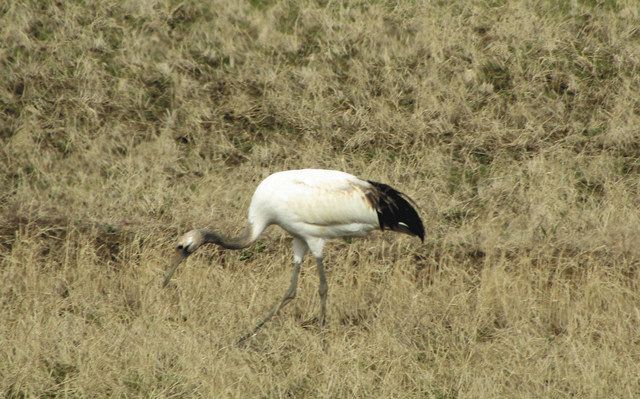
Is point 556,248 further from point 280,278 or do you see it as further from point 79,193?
point 79,193

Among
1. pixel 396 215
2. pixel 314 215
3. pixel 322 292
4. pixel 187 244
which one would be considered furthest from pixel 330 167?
pixel 187 244

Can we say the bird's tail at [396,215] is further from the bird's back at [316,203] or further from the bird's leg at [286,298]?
the bird's leg at [286,298]

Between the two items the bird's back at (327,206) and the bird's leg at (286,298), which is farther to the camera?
the bird's back at (327,206)

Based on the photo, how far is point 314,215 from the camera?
816 centimetres

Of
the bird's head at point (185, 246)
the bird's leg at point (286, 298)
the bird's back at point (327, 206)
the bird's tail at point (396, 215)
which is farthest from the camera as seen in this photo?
A: the bird's tail at point (396, 215)

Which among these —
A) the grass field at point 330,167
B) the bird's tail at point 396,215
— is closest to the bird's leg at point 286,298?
the grass field at point 330,167

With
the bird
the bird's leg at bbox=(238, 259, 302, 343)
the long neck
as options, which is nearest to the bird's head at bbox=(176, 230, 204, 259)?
the bird

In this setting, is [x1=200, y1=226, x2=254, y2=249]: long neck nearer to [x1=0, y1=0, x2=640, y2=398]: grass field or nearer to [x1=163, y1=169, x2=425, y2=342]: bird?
[x1=163, y1=169, x2=425, y2=342]: bird

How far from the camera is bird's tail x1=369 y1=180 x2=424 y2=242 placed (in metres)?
8.29

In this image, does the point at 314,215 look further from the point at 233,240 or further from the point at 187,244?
the point at 187,244

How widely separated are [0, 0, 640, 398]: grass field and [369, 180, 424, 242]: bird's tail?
41 centimetres

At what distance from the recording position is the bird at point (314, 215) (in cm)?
807

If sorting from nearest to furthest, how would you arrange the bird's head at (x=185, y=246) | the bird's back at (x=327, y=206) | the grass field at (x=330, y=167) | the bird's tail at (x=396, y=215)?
the grass field at (x=330, y=167), the bird's head at (x=185, y=246), the bird's back at (x=327, y=206), the bird's tail at (x=396, y=215)

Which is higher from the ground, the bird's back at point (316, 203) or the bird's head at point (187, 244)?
the bird's back at point (316, 203)
